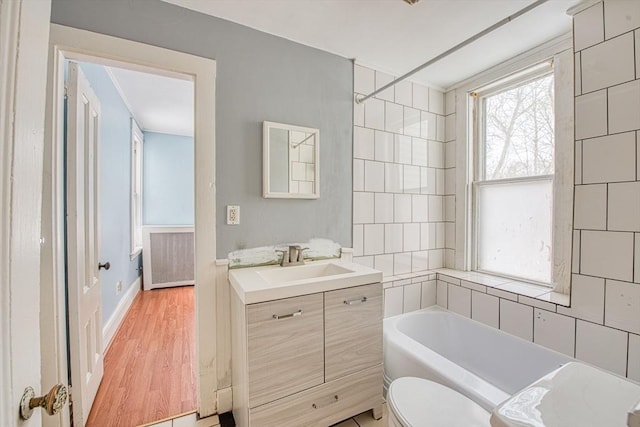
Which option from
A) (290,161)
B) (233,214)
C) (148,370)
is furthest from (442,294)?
(148,370)

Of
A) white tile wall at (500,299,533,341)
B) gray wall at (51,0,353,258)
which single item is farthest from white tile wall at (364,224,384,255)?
white tile wall at (500,299,533,341)

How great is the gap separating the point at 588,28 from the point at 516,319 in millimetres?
1722

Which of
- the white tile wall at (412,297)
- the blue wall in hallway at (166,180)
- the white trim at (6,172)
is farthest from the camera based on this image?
the blue wall in hallway at (166,180)

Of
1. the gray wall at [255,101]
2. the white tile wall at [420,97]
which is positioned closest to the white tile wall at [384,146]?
the gray wall at [255,101]

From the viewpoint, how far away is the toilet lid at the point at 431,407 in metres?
1.02

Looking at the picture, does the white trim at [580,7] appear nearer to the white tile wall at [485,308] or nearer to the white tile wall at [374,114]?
the white tile wall at [374,114]

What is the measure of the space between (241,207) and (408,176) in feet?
4.59

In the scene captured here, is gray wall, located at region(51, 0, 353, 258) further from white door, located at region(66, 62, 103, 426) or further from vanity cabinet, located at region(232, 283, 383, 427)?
vanity cabinet, located at region(232, 283, 383, 427)

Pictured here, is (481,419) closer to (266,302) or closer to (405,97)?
(266,302)

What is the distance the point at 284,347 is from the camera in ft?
4.29

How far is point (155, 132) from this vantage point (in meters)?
4.38

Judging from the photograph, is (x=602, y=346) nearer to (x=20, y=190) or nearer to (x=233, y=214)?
(x=233, y=214)

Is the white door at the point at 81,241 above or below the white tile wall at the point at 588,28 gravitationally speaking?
below

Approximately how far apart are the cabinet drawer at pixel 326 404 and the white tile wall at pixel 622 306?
1221 millimetres
